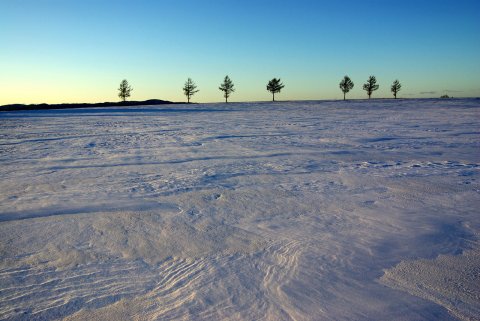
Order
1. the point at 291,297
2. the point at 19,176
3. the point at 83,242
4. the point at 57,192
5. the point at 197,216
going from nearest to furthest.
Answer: the point at 291,297 < the point at 83,242 < the point at 197,216 < the point at 57,192 < the point at 19,176

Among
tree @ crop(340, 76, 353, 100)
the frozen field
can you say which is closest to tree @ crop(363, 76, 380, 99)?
tree @ crop(340, 76, 353, 100)

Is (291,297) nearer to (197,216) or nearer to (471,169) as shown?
(197,216)

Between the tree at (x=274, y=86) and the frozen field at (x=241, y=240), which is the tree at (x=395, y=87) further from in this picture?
the frozen field at (x=241, y=240)

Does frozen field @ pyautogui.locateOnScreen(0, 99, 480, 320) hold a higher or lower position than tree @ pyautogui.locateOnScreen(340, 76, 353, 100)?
lower

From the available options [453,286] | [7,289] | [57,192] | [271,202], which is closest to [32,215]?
[57,192]

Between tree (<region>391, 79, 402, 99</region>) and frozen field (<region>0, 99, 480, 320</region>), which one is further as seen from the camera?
tree (<region>391, 79, 402, 99</region>)

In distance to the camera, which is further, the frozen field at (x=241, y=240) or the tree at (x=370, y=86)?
the tree at (x=370, y=86)

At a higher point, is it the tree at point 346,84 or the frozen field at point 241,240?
the tree at point 346,84

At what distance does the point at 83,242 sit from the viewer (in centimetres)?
325

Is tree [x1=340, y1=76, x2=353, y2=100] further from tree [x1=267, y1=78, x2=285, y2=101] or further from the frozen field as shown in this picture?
the frozen field

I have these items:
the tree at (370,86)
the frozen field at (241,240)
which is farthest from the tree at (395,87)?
the frozen field at (241,240)

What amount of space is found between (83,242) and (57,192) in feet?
6.40

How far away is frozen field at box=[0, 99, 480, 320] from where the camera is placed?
2.32m

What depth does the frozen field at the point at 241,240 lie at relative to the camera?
2.32m
